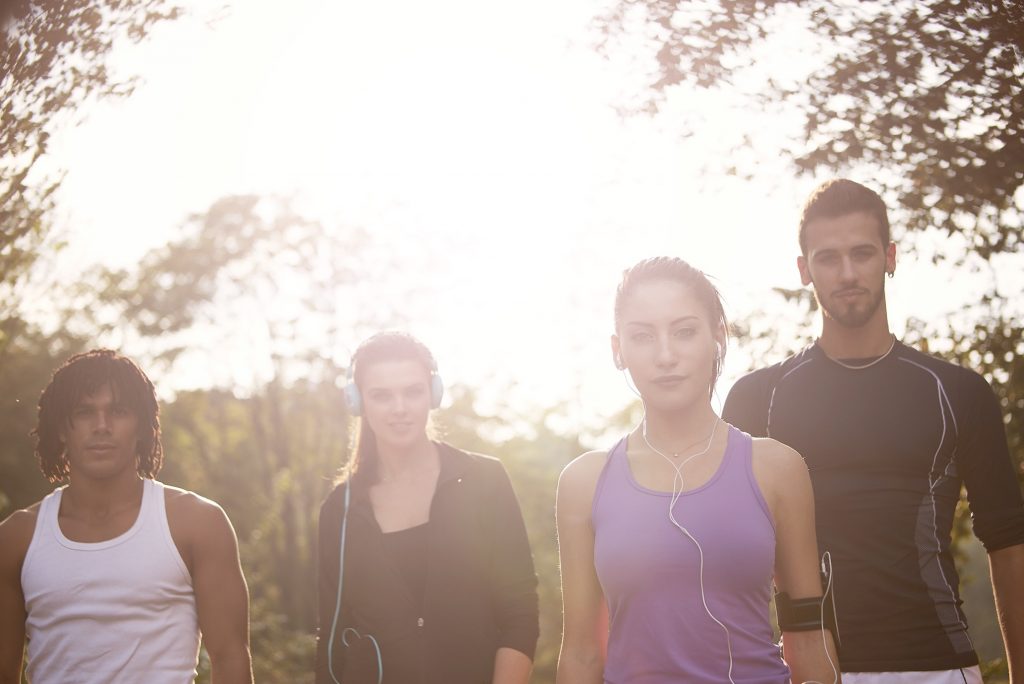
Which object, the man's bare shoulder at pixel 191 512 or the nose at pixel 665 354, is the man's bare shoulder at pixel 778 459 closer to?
the nose at pixel 665 354

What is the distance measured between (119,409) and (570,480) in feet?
6.81

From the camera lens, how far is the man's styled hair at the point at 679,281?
138 inches

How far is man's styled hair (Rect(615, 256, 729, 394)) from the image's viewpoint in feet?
11.5

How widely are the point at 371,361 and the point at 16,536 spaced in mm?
1706

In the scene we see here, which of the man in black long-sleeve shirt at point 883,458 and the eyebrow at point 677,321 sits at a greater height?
the eyebrow at point 677,321

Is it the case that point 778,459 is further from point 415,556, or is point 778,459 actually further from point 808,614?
point 415,556

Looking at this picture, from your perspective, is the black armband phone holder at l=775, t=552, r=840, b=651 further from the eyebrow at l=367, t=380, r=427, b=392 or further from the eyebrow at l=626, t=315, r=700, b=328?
the eyebrow at l=367, t=380, r=427, b=392

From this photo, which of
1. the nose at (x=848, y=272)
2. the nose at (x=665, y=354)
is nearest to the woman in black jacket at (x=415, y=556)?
the nose at (x=665, y=354)

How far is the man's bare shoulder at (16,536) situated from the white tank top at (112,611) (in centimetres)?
8

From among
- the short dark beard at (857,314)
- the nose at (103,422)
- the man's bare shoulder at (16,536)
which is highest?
the short dark beard at (857,314)

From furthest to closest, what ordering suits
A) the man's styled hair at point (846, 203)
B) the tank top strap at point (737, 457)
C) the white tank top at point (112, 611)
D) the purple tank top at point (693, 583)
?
1. the man's styled hair at point (846, 203)
2. the white tank top at point (112, 611)
3. the tank top strap at point (737, 457)
4. the purple tank top at point (693, 583)

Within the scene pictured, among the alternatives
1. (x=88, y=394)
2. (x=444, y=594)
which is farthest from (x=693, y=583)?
(x=88, y=394)

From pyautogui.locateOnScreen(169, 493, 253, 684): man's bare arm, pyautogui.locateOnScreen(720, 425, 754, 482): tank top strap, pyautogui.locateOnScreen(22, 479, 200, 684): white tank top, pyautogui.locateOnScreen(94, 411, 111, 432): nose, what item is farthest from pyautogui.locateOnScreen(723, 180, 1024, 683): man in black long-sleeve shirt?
pyautogui.locateOnScreen(94, 411, 111, 432): nose

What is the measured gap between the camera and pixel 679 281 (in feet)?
11.4
